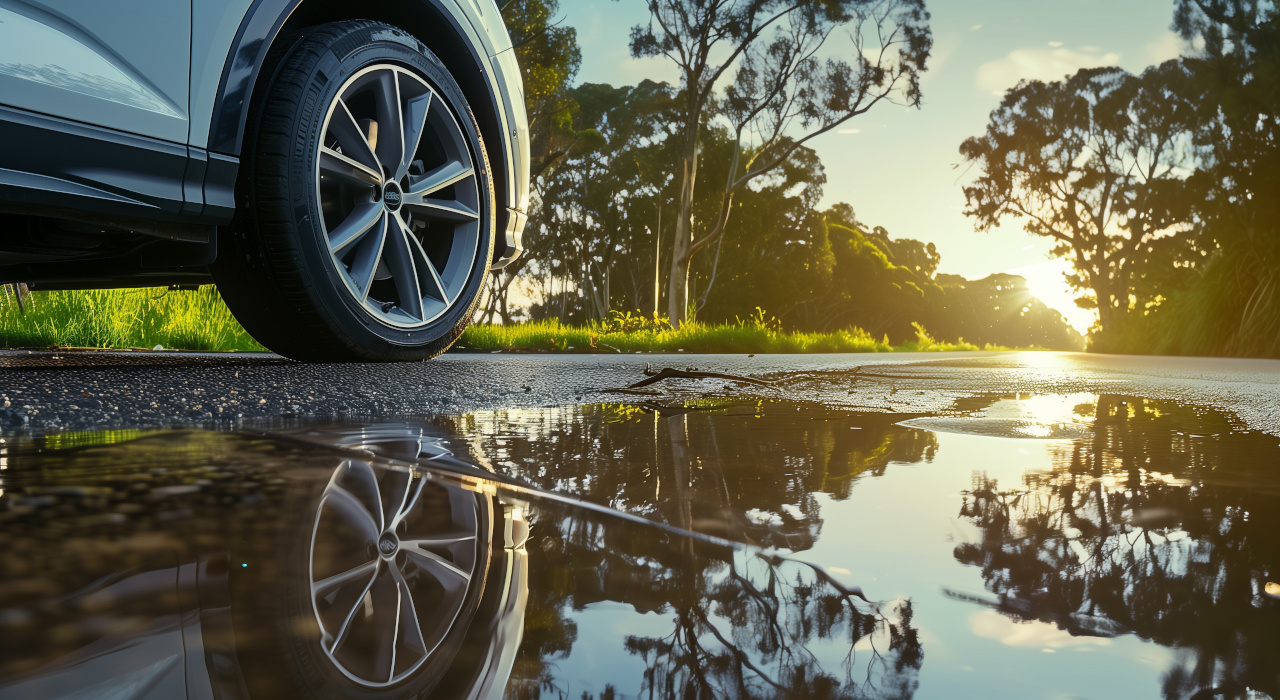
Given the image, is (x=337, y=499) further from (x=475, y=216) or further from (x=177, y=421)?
(x=475, y=216)

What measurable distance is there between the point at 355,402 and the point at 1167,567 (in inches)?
76.9

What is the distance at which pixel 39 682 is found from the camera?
0.50 meters

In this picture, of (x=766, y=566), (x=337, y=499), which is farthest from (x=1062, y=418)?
(x=337, y=499)

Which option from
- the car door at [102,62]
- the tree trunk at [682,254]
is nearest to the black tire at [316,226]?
the car door at [102,62]

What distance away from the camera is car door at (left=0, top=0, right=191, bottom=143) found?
6.48 ft

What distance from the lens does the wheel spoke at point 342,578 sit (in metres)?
0.68

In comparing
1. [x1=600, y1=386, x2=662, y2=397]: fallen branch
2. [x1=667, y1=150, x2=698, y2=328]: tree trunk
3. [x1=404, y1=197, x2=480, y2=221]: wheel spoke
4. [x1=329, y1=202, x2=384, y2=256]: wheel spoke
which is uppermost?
[x1=667, y1=150, x2=698, y2=328]: tree trunk

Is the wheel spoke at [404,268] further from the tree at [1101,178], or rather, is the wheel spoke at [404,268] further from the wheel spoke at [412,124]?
the tree at [1101,178]

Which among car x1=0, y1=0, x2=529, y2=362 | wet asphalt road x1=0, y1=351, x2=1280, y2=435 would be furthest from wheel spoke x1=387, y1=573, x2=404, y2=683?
car x1=0, y1=0, x2=529, y2=362

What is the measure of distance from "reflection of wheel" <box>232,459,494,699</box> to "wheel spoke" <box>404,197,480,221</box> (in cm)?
247

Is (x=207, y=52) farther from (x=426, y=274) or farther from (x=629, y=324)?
(x=629, y=324)

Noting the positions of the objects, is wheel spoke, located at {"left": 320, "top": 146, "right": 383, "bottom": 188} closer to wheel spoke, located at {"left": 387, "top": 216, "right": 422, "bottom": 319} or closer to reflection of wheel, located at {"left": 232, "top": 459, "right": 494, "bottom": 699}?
wheel spoke, located at {"left": 387, "top": 216, "right": 422, "bottom": 319}

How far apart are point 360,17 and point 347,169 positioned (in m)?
0.78

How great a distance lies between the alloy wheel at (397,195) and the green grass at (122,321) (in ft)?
10.8
